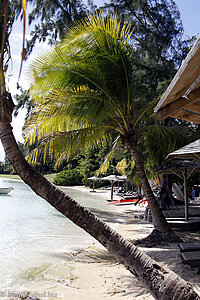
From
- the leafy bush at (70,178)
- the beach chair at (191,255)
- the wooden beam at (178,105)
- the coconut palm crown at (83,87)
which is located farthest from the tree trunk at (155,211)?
the leafy bush at (70,178)

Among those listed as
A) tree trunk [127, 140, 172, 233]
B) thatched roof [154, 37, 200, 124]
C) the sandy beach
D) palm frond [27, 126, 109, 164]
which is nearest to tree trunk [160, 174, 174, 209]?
tree trunk [127, 140, 172, 233]

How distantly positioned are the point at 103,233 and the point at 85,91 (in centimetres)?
568

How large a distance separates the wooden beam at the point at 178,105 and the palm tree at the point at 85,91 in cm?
412

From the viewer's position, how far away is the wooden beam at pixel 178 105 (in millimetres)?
2707

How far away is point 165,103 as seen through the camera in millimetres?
3121

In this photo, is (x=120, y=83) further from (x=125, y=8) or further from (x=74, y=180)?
(x=74, y=180)

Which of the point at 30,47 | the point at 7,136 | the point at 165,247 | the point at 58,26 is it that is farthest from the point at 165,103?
the point at 30,47

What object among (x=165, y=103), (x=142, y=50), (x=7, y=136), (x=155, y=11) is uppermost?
(x=155, y=11)

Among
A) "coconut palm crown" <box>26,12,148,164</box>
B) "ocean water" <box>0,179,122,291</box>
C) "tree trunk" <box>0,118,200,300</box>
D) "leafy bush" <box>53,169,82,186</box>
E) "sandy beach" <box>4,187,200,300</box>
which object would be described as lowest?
"leafy bush" <box>53,169,82,186</box>

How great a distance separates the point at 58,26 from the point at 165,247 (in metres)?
14.2

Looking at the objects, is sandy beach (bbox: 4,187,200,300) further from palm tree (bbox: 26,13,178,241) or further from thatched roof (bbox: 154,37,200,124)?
thatched roof (bbox: 154,37,200,124)

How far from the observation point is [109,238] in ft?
7.77

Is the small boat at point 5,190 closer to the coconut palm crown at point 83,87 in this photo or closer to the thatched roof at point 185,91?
the coconut palm crown at point 83,87

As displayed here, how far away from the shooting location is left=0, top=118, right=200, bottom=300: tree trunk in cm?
187
